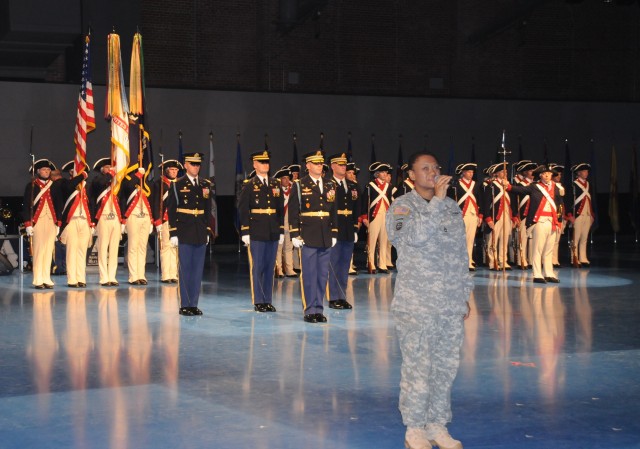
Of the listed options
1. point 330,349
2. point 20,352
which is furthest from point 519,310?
point 20,352

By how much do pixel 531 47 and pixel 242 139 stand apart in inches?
334

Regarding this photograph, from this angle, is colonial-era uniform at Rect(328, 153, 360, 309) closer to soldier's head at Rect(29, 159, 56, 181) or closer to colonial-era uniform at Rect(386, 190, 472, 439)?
soldier's head at Rect(29, 159, 56, 181)

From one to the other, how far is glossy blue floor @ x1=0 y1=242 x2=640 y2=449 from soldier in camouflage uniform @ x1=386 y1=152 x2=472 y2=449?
31 centimetres

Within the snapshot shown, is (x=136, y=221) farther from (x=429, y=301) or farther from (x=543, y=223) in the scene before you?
(x=429, y=301)

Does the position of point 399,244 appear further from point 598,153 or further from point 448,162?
point 598,153

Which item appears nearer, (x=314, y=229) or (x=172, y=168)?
(x=314, y=229)

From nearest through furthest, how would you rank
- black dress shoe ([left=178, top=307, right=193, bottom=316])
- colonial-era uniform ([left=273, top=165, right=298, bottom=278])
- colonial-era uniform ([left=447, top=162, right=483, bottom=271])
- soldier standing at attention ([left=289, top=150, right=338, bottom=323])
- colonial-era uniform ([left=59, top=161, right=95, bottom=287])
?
soldier standing at attention ([left=289, top=150, right=338, bottom=323]), black dress shoe ([left=178, top=307, right=193, bottom=316]), colonial-era uniform ([left=59, top=161, right=95, bottom=287]), colonial-era uniform ([left=273, top=165, right=298, bottom=278]), colonial-era uniform ([left=447, top=162, right=483, bottom=271])

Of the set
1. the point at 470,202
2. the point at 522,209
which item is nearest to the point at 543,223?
the point at 470,202

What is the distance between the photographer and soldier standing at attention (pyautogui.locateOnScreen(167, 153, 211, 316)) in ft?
35.6

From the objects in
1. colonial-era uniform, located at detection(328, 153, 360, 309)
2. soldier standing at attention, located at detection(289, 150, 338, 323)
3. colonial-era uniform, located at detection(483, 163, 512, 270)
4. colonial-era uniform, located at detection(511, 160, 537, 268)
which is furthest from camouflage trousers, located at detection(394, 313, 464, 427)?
colonial-era uniform, located at detection(511, 160, 537, 268)

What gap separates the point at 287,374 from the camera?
24.8 feet

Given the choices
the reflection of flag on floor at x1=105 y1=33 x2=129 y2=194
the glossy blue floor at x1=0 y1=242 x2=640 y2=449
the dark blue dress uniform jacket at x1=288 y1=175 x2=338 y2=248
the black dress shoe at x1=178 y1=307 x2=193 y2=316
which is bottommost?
the glossy blue floor at x1=0 y1=242 x2=640 y2=449

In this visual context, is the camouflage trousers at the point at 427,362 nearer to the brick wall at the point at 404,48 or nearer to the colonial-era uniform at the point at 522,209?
the colonial-era uniform at the point at 522,209

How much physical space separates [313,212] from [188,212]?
4.56 ft
